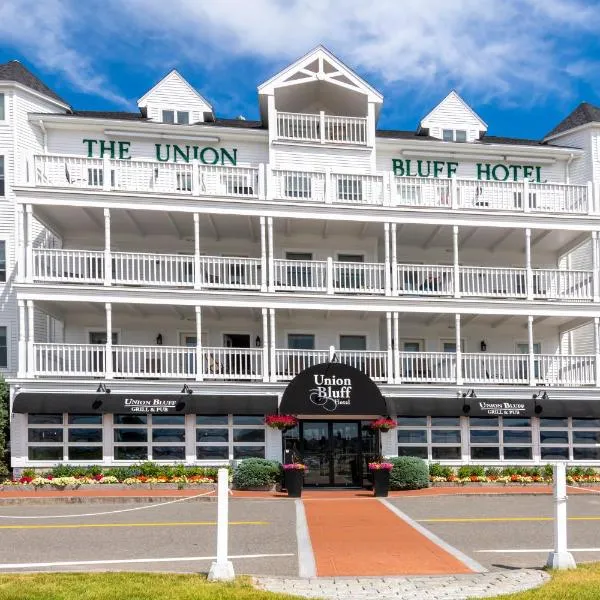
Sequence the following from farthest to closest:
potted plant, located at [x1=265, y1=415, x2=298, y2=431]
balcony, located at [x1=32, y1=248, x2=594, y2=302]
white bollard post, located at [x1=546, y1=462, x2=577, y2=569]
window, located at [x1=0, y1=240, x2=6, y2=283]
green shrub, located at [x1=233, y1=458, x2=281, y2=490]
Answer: window, located at [x1=0, y1=240, x2=6, y2=283] < balcony, located at [x1=32, y1=248, x2=594, y2=302] < potted plant, located at [x1=265, y1=415, x2=298, y2=431] < green shrub, located at [x1=233, y1=458, x2=281, y2=490] < white bollard post, located at [x1=546, y1=462, x2=577, y2=569]

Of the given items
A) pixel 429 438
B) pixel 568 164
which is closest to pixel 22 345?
pixel 429 438

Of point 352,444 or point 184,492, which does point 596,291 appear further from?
point 184,492

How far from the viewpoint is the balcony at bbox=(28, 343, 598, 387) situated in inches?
942

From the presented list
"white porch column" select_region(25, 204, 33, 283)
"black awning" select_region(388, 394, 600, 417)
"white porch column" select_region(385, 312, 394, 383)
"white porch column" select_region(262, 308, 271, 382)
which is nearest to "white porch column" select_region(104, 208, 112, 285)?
"white porch column" select_region(25, 204, 33, 283)

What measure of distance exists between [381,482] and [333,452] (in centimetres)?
326

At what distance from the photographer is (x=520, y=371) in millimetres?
26078

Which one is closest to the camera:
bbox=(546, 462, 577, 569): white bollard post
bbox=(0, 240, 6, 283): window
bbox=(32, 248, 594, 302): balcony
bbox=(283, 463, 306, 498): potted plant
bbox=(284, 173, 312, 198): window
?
bbox=(546, 462, 577, 569): white bollard post

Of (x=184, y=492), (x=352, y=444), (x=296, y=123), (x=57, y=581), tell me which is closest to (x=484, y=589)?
(x=57, y=581)

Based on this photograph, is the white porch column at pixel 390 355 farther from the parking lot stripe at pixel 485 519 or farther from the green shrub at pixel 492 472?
the parking lot stripe at pixel 485 519

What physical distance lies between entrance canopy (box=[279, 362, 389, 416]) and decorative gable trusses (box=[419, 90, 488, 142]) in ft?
40.4

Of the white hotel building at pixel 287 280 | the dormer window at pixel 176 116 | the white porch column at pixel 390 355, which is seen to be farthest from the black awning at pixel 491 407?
the dormer window at pixel 176 116

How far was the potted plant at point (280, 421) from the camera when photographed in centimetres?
2225

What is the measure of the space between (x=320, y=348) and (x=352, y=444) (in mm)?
4282

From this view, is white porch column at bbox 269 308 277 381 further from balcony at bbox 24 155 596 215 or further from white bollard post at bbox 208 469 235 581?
white bollard post at bbox 208 469 235 581
